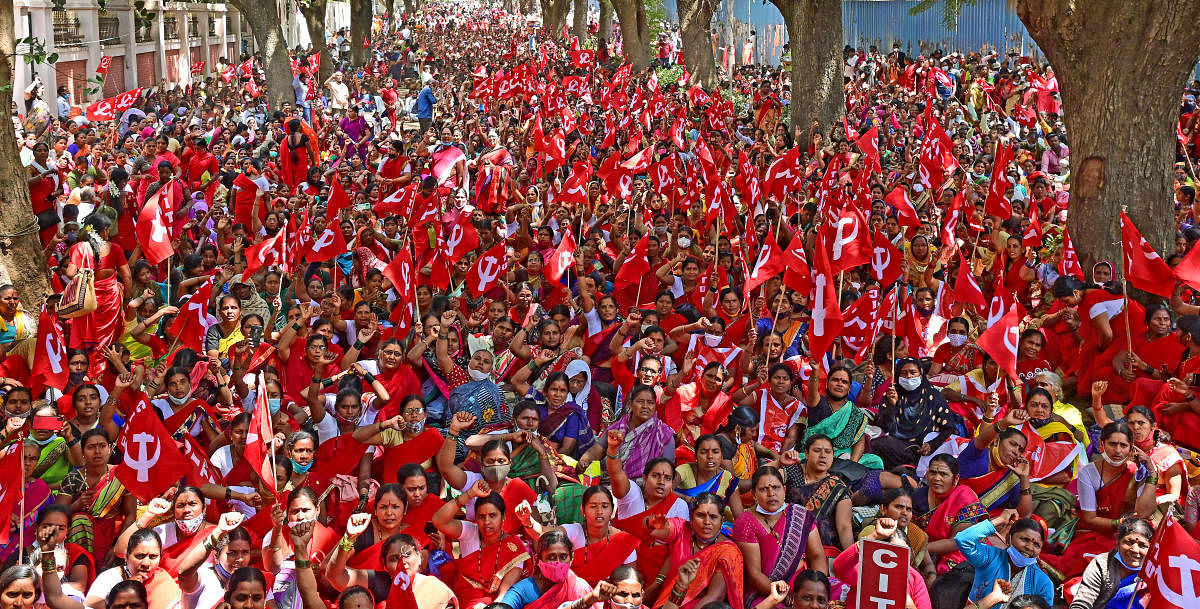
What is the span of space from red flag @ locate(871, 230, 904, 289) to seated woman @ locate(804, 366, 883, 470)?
2121mm

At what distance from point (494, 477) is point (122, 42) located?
24666mm

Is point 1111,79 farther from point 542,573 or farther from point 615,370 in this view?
point 542,573

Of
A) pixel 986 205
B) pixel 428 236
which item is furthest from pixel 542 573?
pixel 986 205

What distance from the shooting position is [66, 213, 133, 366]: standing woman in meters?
7.71

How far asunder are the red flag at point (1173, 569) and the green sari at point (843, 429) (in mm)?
1967

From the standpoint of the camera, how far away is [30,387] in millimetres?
6848

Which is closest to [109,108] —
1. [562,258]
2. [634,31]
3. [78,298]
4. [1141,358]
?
[78,298]

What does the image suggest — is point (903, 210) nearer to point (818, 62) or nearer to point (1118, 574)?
point (1118, 574)

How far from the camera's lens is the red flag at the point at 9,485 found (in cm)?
491

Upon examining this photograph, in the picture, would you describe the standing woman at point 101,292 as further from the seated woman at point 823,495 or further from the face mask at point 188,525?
the seated woman at point 823,495

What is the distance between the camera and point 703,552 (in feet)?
16.2

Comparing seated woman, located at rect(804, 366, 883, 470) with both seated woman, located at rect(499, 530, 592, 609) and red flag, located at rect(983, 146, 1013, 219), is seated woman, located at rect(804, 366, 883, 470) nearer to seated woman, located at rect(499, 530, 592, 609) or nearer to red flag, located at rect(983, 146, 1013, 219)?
seated woman, located at rect(499, 530, 592, 609)

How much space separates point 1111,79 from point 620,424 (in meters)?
4.94

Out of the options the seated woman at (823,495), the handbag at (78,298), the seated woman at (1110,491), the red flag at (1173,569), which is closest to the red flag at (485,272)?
the handbag at (78,298)
